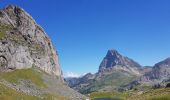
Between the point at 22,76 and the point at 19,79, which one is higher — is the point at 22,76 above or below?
above

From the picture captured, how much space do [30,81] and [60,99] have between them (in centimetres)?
2144

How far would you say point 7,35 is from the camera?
184m

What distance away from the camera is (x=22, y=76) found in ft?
510

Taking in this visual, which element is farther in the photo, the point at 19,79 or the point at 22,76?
the point at 22,76

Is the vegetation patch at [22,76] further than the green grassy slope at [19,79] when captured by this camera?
Yes

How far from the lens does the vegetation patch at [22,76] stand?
5641 inches

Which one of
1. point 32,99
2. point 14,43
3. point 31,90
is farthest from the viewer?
point 14,43

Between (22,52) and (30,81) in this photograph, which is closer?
(30,81)

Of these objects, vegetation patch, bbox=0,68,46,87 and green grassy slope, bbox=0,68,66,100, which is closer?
green grassy slope, bbox=0,68,66,100

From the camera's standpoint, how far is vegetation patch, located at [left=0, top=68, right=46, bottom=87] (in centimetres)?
14327

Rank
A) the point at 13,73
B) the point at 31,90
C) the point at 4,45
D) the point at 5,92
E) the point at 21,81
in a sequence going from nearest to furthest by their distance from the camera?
1. the point at 5,92
2. the point at 31,90
3. the point at 21,81
4. the point at 13,73
5. the point at 4,45

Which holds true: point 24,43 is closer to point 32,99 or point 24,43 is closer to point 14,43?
point 14,43

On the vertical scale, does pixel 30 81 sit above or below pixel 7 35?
below

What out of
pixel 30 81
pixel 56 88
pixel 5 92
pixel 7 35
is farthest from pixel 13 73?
pixel 5 92
